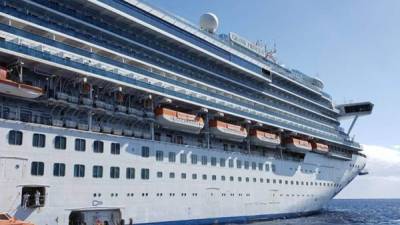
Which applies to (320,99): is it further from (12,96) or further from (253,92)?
(12,96)

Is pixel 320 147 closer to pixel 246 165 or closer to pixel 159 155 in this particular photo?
pixel 246 165

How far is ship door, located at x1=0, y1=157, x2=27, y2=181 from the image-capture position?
22734mm

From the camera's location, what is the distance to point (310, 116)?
193ft

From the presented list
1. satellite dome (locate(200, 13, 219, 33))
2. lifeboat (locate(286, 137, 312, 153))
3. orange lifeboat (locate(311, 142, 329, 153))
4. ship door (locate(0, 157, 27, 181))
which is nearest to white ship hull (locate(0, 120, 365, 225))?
ship door (locate(0, 157, 27, 181))

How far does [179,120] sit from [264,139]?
13784mm

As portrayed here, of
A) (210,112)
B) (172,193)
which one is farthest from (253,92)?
(172,193)

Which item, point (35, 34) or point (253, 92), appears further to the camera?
point (253, 92)

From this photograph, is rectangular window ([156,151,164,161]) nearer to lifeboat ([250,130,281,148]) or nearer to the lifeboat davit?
the lifeboat davit

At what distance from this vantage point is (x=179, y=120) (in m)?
33.8

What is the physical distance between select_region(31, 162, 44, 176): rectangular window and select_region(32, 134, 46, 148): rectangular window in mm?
1068

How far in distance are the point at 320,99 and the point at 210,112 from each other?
29609 millimetres

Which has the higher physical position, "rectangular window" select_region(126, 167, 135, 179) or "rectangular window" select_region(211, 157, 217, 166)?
"rectangular window" select_region(211, 157, 217, 166)

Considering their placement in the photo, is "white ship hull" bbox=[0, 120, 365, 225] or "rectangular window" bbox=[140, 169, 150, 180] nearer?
"white ship hull" bbox=[0, 120, 365, 225]

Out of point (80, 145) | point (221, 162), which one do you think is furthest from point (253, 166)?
point (80, 145)
